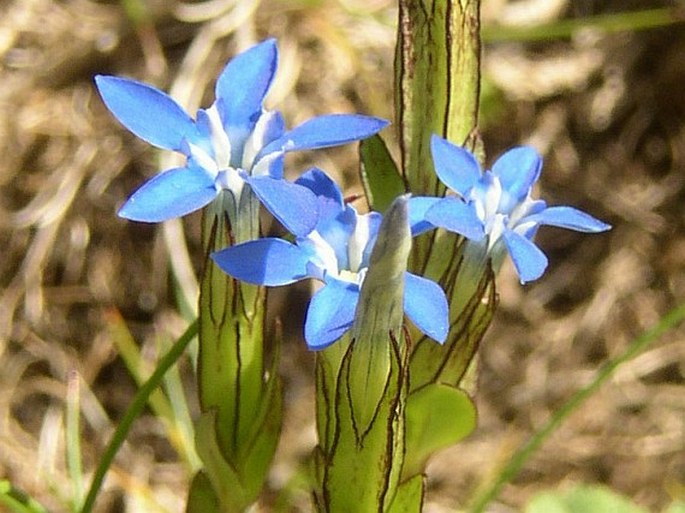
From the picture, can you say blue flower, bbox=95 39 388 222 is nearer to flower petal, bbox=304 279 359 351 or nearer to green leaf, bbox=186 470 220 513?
flower petal, bbox=304 279 359 351

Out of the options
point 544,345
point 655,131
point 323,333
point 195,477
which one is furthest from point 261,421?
point 655,131

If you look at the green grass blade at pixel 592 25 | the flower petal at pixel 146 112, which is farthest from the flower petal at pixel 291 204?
the green grass blade at pixel 592 25

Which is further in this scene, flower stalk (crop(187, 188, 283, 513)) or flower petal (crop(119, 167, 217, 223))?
flower stalk (crop(187, 188, 283, 513))

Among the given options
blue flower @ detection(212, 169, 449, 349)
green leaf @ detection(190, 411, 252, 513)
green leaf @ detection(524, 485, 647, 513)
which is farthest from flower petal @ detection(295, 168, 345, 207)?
green leaf @ detection(524, 485, 647, 513)

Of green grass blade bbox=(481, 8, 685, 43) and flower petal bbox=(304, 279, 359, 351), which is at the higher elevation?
flower petal bbox=(304, 279, 359, 351)

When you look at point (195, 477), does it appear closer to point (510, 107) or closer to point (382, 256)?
point (382, 256)

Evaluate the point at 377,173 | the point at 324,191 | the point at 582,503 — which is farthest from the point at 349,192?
the point at 324,191

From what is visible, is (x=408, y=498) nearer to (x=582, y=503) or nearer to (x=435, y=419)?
(x=435, y=419)
